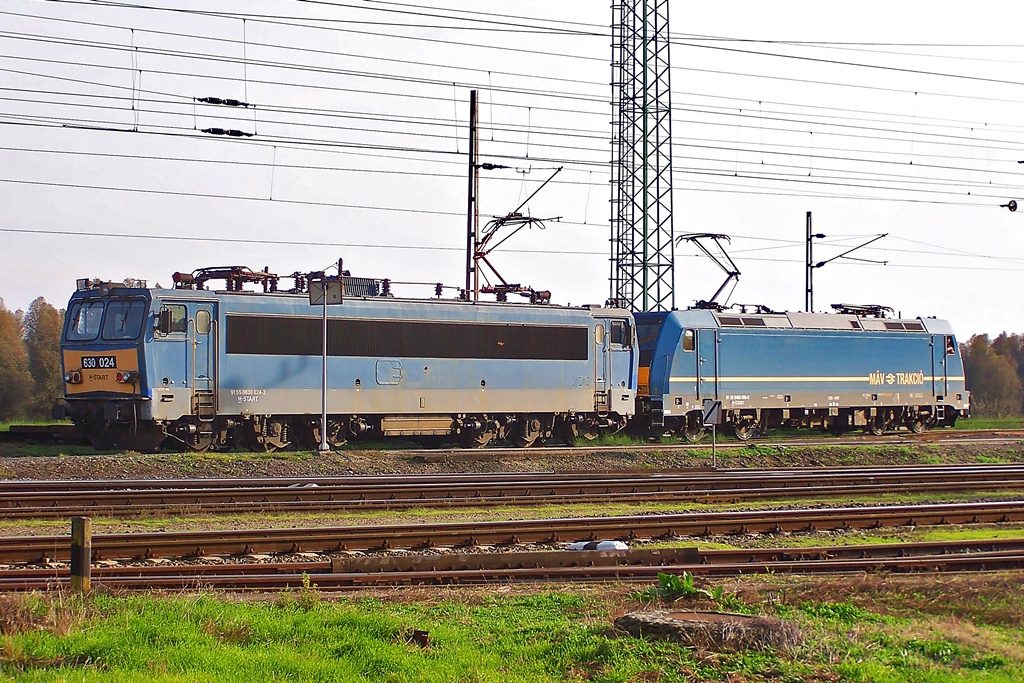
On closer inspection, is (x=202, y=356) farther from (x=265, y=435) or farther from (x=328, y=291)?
(x=328, y=291)

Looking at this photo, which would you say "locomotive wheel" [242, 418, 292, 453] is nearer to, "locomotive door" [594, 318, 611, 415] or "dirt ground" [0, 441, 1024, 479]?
"dirt ground" [0, 441, 1024, 479]

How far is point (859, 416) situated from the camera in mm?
36688

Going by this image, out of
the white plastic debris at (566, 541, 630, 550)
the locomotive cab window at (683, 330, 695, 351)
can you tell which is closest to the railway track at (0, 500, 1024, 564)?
the white plastic debris at (566, 541, 630, 550)

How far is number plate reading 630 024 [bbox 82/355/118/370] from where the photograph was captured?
24188mm

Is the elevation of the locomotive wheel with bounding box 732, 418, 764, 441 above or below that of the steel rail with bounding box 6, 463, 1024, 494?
above

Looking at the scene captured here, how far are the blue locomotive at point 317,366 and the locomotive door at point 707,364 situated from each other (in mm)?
2689

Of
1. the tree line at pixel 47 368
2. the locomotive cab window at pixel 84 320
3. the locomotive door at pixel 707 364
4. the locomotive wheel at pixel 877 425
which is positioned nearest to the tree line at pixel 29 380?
the tree line at pixel 47 368

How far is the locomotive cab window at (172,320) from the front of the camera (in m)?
24.1

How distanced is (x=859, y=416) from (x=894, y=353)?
2427mm

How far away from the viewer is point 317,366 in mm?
26031

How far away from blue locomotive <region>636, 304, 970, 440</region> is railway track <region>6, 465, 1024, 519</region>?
8588mm

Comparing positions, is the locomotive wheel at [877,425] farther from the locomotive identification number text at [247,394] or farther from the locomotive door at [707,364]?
the locomotive identification number text at [247,394]

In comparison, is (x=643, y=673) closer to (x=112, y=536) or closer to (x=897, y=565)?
(x=897, y=565)

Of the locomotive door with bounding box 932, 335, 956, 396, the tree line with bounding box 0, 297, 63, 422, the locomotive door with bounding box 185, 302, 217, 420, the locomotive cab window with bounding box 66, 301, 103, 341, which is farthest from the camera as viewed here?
the tree line with bounding box 0, 297, 63, 422
